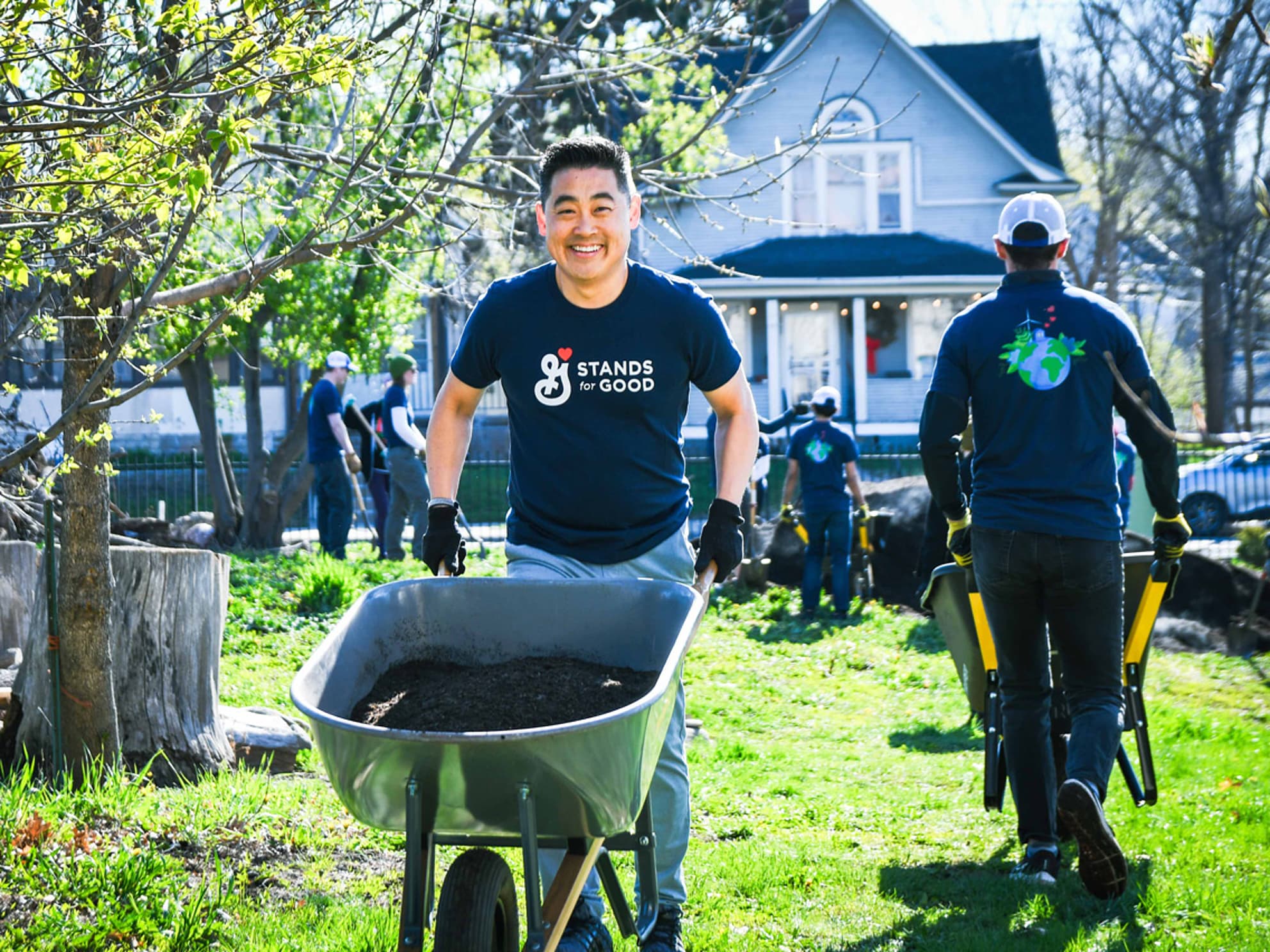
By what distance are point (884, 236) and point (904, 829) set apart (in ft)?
72.8

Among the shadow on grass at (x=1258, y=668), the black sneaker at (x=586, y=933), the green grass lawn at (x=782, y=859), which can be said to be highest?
the black sneaker at (x=586, y=933)

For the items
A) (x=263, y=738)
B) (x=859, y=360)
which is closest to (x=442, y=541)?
(x=263, y=738)

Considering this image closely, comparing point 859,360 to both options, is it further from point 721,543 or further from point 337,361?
point 721,543

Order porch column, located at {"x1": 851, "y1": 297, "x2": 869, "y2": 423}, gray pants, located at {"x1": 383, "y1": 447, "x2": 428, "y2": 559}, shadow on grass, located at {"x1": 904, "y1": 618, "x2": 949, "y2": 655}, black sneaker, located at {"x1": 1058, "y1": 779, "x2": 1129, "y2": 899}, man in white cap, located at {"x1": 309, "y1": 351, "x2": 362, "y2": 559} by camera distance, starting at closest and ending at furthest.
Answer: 1. black sneaker, located at {"x1": 1058, "y1": 779, "x2": 1129, "y2": 899}
2. shadow on grass, located at {"x1": 904, "y1": 618, "x2": 949, "y2": 655}
3. man in white cap, located at {"x1": 309, "y1": 351, "x2": 362, "y2": 559}
4. gray pants, located at {"x1": 383, "y1": 447, "x2": 428, "y2": 559}
5. porch column, located at {"x1": 851, "y1": 297, "x2": 869, "y2": 423}

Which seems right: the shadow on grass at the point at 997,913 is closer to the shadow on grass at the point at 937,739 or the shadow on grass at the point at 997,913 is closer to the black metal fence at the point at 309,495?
the shadow on grass at the point at 937,739

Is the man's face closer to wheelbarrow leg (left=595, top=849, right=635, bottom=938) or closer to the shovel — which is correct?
wheelbarrow leg (left=595, top=849, right=635, bottom=938)

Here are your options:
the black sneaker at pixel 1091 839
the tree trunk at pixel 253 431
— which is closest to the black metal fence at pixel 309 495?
the tree trunk at pixel 253 431

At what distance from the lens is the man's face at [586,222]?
11.6ft

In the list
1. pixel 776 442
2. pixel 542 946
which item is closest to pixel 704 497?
pixel 776 442

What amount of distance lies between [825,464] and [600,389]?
7935mm

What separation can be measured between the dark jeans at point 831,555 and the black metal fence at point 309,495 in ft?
12.8

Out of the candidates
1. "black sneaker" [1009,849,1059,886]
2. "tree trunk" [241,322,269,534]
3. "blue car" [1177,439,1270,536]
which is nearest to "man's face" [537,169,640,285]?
"black sneaker" [1009,849,1059,886]

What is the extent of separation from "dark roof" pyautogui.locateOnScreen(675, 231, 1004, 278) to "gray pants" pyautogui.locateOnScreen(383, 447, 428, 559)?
12.9 m

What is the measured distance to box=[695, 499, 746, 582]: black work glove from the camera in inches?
140
